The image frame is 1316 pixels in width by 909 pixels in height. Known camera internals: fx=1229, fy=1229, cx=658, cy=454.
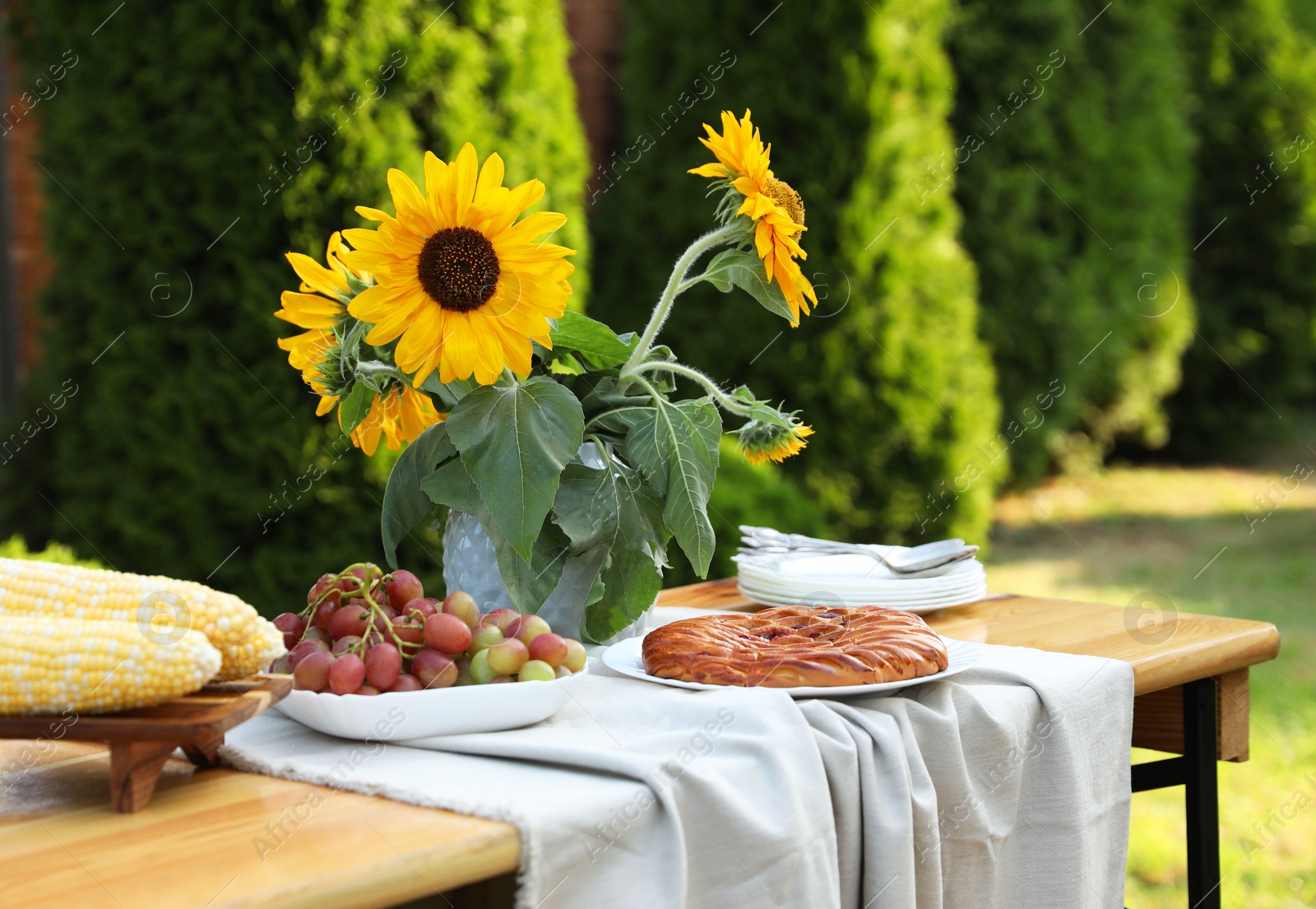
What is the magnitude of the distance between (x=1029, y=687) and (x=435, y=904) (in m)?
0.66

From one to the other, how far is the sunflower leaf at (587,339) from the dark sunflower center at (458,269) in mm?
188

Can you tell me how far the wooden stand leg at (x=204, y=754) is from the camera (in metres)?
1.07

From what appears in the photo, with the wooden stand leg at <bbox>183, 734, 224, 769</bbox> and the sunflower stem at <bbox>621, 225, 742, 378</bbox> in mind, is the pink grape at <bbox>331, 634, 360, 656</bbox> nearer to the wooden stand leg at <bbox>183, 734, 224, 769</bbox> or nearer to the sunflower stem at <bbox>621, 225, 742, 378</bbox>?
the wooden stand leg at <bbox>183, 734, 224, 769</bbox>

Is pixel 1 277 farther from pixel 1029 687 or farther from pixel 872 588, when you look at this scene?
pixel 1029 687

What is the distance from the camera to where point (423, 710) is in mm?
1106

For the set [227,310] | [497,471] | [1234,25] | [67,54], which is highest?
[1234,25]

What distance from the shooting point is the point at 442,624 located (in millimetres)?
1149

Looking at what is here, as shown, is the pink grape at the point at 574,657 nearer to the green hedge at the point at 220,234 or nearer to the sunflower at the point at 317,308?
the sunflower at the point at 317,308

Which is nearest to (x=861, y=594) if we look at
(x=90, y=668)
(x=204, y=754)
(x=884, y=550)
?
(x=884, y=550)

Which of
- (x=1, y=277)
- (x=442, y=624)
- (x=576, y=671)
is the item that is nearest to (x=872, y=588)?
(x=576, y=671)

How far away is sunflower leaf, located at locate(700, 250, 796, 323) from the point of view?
4.44ft

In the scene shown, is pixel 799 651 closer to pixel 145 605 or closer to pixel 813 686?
pixel 813 686

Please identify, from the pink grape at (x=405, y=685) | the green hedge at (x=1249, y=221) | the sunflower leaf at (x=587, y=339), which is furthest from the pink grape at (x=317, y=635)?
the green hedge at (x=1249, y=221)

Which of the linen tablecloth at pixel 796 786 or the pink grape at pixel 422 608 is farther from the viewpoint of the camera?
the pink grape at pixel 422 608
